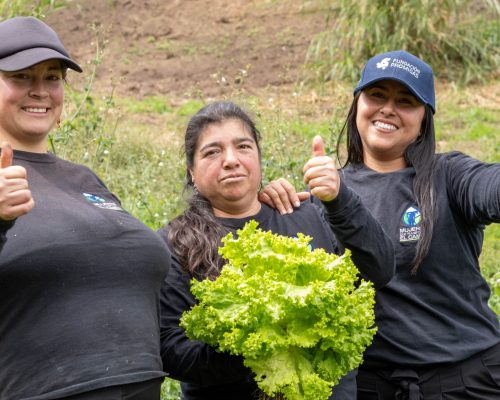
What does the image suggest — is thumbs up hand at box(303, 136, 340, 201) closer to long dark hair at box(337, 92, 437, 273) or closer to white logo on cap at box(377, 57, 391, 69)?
long dark hair at box(337, 92, 437, 273)

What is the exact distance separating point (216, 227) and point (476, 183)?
3.51ft

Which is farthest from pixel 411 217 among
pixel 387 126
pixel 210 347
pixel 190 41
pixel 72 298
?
pixel 190 41

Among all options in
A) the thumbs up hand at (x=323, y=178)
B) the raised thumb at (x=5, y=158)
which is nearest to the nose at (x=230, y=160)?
the thumbs up hand at (x=323, y=178)

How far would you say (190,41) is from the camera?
13867mm

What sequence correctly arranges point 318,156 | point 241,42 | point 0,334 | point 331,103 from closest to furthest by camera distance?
point 0,334 → point 318,156 → point 331,103 → point 241,42

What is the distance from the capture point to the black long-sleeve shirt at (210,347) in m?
3.66

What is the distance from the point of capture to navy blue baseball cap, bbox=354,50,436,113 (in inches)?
166

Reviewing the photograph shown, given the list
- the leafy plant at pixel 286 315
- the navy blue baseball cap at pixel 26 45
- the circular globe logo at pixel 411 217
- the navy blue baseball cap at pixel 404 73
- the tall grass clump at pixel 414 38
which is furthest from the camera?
the tall grass clump at pixel 414 38

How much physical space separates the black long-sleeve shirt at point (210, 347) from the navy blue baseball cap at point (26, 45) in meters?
0.94

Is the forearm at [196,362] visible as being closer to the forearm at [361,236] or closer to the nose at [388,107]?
the forearm at [361,236]

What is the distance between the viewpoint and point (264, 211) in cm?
412

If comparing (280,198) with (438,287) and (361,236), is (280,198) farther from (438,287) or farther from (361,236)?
(438,287)

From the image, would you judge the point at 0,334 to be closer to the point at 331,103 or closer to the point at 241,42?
the point at 331,103

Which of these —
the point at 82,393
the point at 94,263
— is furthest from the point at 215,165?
the point at 82,393
